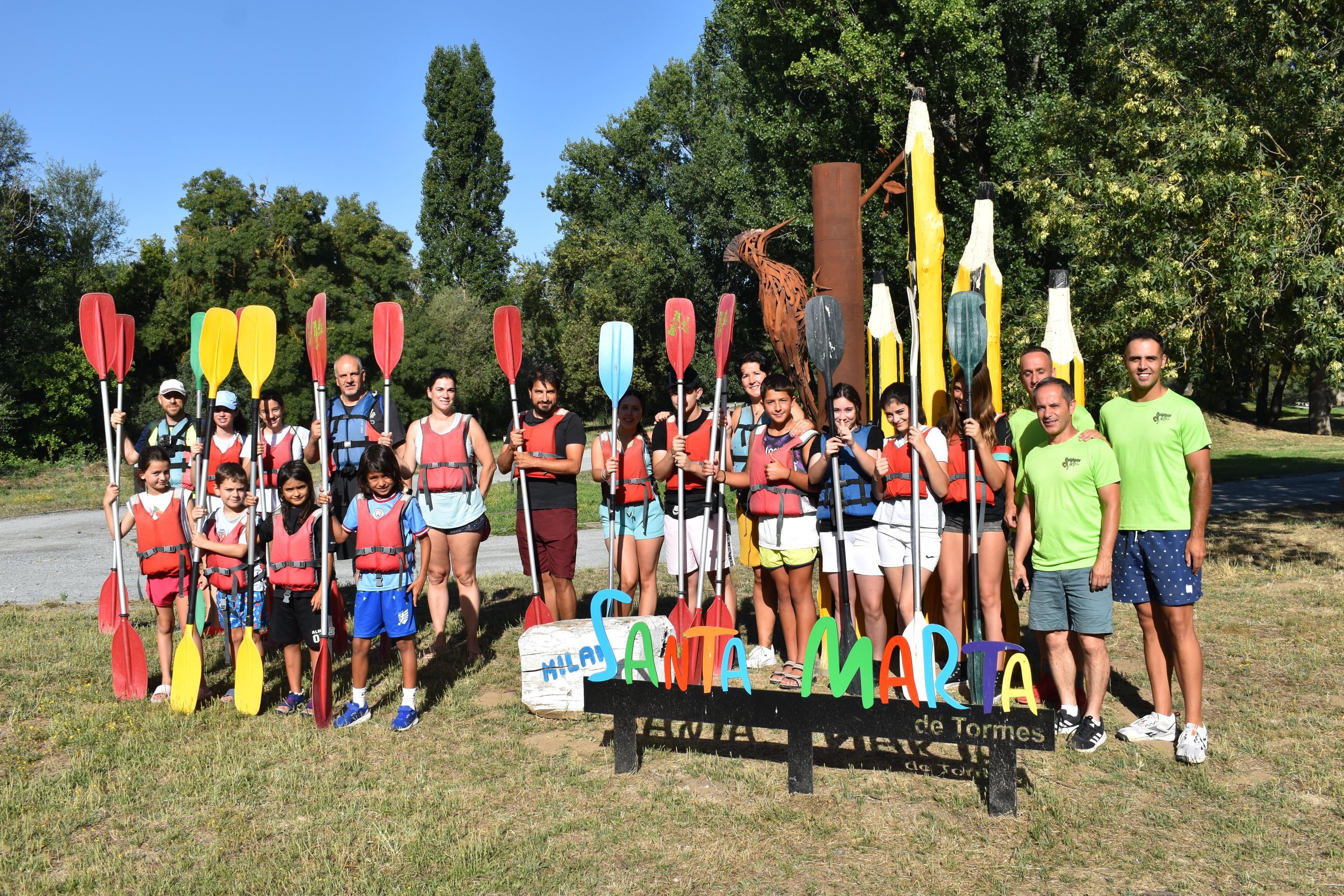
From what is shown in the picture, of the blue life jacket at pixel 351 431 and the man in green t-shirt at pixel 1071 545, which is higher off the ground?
the blue life jacket at pixel 351 431

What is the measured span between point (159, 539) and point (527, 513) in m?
2.04

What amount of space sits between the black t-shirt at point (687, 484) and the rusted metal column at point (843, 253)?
1420 mm

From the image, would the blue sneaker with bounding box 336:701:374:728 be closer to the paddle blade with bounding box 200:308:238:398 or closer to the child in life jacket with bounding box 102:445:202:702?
the child in life jacket with bounding box 102:445:202:702

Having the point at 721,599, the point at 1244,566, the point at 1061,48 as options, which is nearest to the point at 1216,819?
the point at 721,599

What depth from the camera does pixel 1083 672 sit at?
4.75 meters

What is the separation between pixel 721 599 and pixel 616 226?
112 ft

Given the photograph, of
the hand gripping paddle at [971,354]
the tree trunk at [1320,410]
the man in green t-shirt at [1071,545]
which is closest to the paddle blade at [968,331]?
the hand gripping paddle at [971,354]

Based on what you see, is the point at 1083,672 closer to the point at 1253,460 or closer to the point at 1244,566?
the point at 1244,566

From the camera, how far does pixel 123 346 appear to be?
598cm

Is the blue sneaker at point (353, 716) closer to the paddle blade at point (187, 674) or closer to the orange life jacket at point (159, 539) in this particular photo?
the paddle blade at point (187, 674)

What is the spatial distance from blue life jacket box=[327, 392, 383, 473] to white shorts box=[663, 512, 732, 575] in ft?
6.36

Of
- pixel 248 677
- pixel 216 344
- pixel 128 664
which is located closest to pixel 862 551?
pixel 248 677

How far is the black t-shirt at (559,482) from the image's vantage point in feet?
18.8

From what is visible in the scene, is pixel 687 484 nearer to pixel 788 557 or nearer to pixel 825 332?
pixel 788 557
